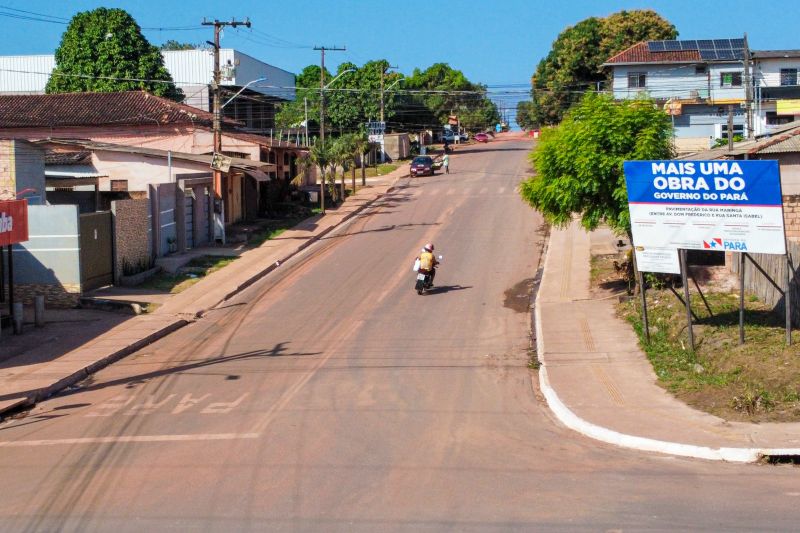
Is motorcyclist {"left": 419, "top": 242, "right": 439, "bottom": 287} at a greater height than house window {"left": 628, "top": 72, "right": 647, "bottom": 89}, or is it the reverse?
house window {"left": 628, "top": 72, "right": 647, "bottom": 89}

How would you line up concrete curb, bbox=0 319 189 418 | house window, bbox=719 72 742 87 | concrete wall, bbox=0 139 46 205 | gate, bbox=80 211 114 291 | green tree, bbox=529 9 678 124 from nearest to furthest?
concrete curb, bbox=0 319 189 418 < gate, bbox=80 211 114 291 < concrete wall, bbox=0 139 46 205 < house window, bbox=719 72 742 87 < green tree, bbox=529 9 678 124

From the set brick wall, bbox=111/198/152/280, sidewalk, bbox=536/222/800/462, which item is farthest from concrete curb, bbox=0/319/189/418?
sidewalk, bbox=536/222/800/462

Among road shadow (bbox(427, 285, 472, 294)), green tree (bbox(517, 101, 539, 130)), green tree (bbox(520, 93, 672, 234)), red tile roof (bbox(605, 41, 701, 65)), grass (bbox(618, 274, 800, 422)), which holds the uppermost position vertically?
green tree (bbox(517, 101, 539, 130))

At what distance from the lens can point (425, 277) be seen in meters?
26.0

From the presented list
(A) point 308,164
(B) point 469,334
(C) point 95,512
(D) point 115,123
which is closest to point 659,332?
(B) point 469,334

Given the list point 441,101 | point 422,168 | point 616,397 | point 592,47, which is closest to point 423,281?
point 616,397

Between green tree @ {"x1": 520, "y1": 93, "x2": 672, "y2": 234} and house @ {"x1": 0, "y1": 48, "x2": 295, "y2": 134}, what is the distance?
48116 mm

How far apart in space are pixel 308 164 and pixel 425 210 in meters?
6.32

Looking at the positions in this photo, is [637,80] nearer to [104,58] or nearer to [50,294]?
[104,58]

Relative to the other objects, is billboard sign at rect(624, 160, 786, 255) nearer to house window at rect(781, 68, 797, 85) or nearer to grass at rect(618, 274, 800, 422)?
grass at rect(618, 274, 800, 422)

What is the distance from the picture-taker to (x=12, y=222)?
2078 cm

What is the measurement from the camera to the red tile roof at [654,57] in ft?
222

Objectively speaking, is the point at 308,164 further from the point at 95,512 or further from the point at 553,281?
the point at 95,512

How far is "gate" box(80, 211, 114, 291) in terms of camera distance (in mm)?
26078
